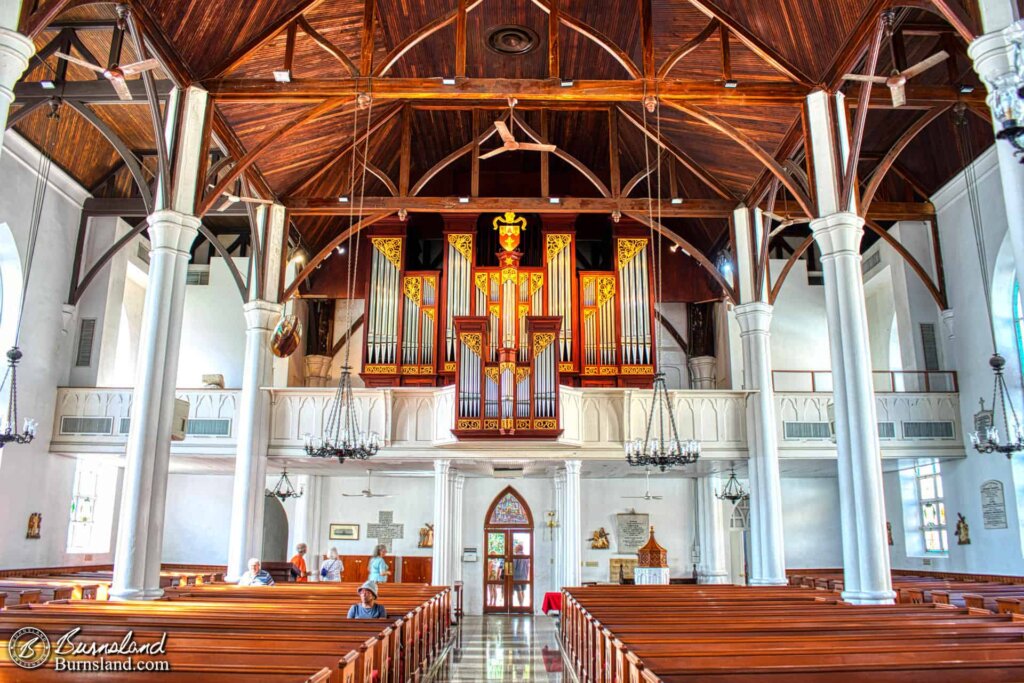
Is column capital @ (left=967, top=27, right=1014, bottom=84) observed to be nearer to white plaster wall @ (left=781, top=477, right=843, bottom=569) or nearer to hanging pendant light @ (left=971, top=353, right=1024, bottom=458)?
hanging pendant light @ (left=971, top=353, right=1024, bottom=458)

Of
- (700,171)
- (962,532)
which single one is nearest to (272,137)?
(700,171)

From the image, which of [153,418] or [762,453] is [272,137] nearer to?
[153,418]

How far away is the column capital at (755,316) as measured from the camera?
15.1m

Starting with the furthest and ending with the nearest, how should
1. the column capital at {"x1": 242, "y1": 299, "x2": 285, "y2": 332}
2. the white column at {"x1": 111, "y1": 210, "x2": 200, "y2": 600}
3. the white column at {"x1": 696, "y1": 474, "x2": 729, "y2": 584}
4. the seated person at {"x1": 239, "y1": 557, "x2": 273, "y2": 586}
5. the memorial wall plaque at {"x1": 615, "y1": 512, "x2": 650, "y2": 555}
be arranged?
the memorial wall plaque at {"x1": 615, "y1": 512, "x2": 650, "y2": 555}
the white column at {"x1": 696, "y1": 474, "x2": 729, "y2": 584}
the column capital at {"x1": 242, "y1": 299, "x2": 285, "y2": 332}
the seated person at {"x1": 239, "y1": 557, "x2": 273, "y2": 586}
the white column at {"x1": 111, "y1": 210, "x2": 200, "y2": 600}

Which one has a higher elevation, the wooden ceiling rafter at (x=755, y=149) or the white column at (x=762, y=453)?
the wooden ceiling rafter at (x=755, y=149)

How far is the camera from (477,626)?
17.1 meters

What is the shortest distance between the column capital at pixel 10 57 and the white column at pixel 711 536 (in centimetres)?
1681

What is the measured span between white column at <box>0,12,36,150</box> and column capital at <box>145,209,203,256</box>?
4.00m

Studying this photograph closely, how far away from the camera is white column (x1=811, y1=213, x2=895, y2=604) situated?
9.73 metres

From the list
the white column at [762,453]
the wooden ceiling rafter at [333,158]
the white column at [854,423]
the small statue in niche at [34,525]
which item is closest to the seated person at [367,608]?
the white column at [854,423]

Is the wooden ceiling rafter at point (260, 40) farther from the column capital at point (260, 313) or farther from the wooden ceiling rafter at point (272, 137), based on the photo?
the column capital at point (260, 313)

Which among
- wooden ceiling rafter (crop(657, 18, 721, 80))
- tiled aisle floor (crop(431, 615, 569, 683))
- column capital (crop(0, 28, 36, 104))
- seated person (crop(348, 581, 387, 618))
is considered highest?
wooden ceiling rafter (crop(657, 18, 721, 80))

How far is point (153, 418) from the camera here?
10.1 meters

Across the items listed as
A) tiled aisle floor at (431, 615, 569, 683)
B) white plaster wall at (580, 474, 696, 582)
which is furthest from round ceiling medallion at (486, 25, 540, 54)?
white plaster wall at (580, 474, 696, 582)
